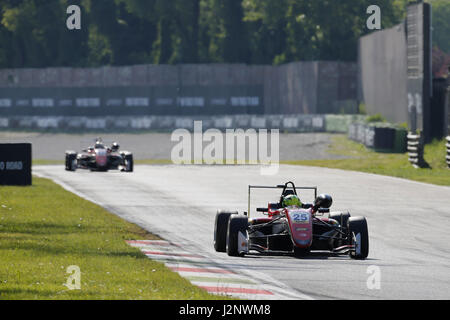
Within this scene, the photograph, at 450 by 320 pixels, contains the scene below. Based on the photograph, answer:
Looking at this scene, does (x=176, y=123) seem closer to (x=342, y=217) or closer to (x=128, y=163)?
(x=128, y=163)

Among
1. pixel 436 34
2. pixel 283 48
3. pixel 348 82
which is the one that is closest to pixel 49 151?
pixel 348 82

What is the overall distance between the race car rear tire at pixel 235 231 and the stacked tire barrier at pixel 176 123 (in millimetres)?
47350

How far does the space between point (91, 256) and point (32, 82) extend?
70.5 m

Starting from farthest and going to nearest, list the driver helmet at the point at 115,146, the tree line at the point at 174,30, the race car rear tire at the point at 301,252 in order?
the tree line at the point at 174,30 → the driver helmet at the point at 115,146 → the race car rear tire at the point at 301,252

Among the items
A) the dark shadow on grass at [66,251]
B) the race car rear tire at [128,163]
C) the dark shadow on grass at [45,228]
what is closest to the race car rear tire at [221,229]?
the dark shadow on grass at [66,251]

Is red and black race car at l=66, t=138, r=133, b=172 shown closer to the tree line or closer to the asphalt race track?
the asphalt race track

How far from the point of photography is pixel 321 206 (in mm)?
17438

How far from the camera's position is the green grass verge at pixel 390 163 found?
128 feet

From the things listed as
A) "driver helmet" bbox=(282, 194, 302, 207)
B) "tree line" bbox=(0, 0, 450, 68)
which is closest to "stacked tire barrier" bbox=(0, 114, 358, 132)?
"tree line" bbox=(0, 0, 450, 68)

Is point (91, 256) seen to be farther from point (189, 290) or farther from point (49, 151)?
point (49, 151)

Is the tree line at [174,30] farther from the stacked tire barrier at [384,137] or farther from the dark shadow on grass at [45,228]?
the dark shadow on grass at [45,228]

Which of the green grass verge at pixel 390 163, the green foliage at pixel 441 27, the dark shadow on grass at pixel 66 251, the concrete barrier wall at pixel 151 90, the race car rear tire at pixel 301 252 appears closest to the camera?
the race car rear tire at pixel 301 252

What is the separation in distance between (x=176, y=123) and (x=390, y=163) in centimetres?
3124

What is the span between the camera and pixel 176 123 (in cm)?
7500
